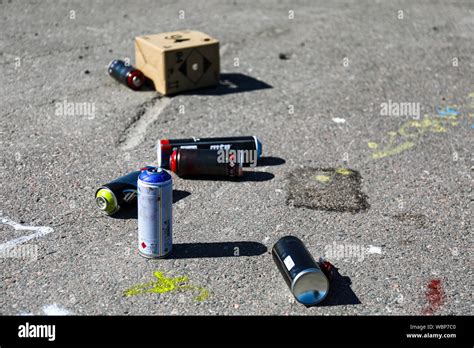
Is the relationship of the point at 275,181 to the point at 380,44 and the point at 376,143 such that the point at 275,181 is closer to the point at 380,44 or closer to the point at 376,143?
the point at 376,143

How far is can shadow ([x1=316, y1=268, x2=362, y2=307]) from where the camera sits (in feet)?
15.1

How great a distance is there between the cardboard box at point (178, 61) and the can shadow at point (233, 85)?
69 mm

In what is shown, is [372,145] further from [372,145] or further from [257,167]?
[257,167]

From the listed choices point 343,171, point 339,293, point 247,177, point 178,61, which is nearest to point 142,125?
point 178,61

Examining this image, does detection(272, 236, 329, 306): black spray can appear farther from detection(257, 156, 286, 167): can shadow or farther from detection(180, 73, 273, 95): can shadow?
detection(180, 73, 273, 95): can shadow

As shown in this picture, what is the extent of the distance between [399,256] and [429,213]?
0.77 meters

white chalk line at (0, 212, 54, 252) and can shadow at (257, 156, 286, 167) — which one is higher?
can shadow at (257, 156, 286, 167)

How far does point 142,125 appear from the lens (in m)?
7.25

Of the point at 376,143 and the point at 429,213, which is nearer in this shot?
the point at 429,213

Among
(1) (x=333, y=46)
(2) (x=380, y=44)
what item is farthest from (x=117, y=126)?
(2) (x=380, y=44)

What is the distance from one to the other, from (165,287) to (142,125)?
2.88 metres

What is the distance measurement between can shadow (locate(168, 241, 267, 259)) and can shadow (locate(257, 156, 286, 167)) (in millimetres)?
1392

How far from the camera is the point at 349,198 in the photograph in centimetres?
595

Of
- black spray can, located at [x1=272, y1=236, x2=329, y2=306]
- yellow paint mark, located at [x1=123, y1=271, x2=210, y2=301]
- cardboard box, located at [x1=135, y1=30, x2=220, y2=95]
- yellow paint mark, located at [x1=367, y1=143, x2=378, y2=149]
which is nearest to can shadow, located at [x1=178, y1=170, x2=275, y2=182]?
yellow paint mark, located at [x1=367, y1=143, x2=378, y2=149]
